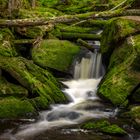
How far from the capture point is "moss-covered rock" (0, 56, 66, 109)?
550 inches

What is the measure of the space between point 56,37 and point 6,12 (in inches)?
127

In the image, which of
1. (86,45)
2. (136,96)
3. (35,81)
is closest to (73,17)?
(35,81)

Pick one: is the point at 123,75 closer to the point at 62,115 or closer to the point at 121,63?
the point at 121,63

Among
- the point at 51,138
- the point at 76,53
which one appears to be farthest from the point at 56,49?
the point at 51,138

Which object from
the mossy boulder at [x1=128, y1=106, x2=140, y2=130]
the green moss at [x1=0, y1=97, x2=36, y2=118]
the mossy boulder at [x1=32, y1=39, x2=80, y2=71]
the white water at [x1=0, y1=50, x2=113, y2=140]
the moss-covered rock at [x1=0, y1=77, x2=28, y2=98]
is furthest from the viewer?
the mossy boulder at [x1=32, y1=39, x2=80, y2=71]

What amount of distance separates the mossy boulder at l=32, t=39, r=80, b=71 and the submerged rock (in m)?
1.77

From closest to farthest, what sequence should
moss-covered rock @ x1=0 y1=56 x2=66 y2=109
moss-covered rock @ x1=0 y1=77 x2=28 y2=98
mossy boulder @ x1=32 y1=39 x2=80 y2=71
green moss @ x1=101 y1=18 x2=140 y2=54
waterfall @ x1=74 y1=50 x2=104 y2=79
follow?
moss-covered rock @ x1=0 y1=77 x2=28 y2=98, moss-covered rock @ x1=0 y1=56 x2=66 y2=109, green moss @ x1=101 y1=18 x2=140 y2=54, mossy boulder @ x1=32 y1=39 x2=80 y2=71, waterfall @ x1=74 y1=50 x2=104 y2=79

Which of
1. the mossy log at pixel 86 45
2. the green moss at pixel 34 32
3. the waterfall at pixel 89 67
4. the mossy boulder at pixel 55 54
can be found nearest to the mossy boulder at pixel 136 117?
the waterfall at pixel 89 67

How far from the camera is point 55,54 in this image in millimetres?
18703

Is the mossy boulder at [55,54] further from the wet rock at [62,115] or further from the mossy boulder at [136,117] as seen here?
the mossy boulder at [136,117]

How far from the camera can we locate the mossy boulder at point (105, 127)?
1114cm

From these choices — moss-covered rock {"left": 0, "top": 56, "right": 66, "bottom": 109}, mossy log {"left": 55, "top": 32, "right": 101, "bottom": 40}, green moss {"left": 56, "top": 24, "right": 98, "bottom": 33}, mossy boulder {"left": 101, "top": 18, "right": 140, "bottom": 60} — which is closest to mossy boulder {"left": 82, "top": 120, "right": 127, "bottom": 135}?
moss-covered rock {"left": 0, "top": 56, "right": 66, "bottom": 109}

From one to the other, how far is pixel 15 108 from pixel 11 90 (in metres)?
1.17

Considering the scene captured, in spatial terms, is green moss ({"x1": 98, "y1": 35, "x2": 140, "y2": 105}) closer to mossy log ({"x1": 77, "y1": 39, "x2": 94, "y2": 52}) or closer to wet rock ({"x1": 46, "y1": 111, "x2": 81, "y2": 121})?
wet rock ({"x1": 46, "y1": 111, "x2": 81, "y2": 121})
